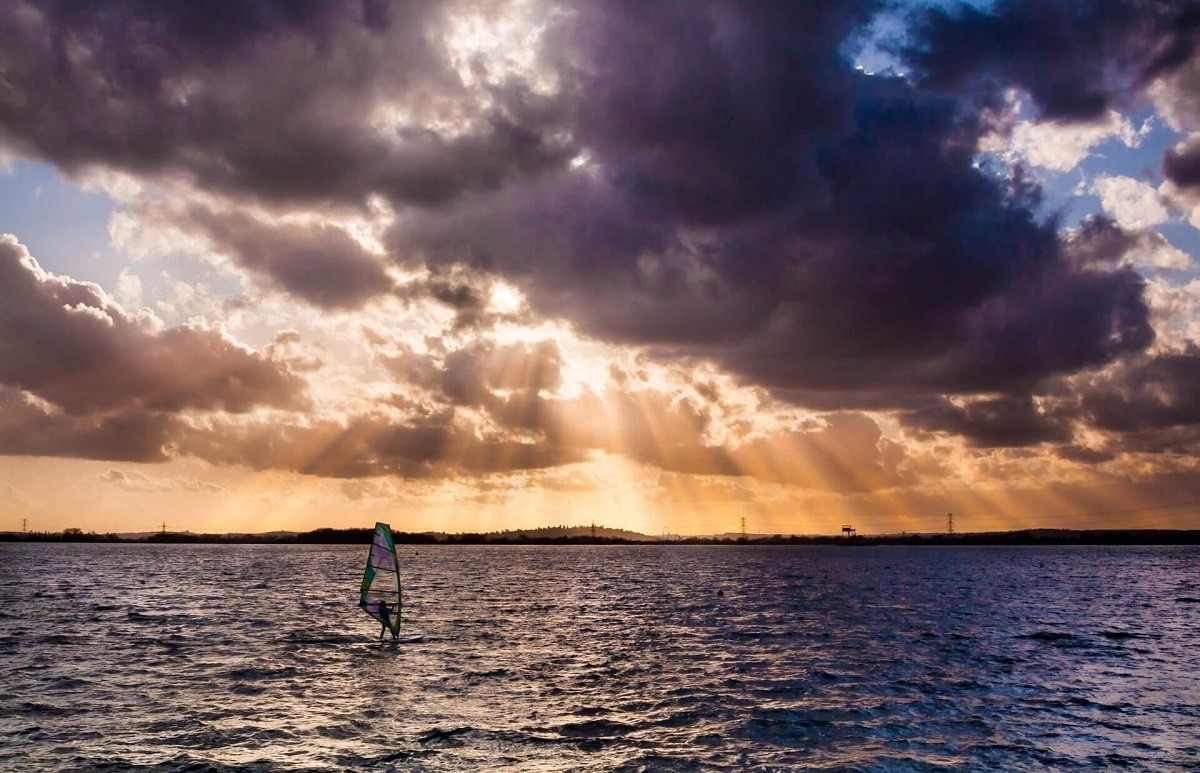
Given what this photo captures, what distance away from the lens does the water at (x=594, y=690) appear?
25500 millimetres

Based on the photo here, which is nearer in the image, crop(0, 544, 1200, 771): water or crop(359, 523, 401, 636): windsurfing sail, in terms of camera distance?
crop(0, 544, 1200, 771): water

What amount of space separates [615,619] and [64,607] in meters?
48.4

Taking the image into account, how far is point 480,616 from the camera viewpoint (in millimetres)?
68062

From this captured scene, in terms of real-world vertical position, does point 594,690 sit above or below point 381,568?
below

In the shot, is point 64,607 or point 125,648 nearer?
point 125,648

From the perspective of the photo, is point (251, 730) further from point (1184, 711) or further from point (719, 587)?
point (719, 587)

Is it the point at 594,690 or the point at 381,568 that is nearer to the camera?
the point at 594,690

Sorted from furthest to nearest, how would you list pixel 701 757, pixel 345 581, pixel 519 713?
pixel 345 581 → pixel 519 713 → pixel 701 757

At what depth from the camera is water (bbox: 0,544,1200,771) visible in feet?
83.7

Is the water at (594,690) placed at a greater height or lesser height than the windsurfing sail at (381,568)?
lesser

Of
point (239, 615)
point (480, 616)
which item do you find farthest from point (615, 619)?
point (239, 615)

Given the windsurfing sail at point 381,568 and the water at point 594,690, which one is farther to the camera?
the windsurfing sail at point 381,568

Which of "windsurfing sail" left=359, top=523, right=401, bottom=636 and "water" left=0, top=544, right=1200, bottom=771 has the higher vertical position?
"windsurfing sail" left=359, top=523, right=401, bottom=636

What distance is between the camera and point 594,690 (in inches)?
1396
